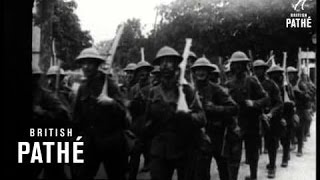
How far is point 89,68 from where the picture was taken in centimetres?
562

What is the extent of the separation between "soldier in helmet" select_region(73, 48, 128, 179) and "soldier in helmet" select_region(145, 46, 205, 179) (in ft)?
1.11

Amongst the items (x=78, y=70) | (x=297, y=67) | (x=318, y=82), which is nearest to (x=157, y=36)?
(x=78, y=70)

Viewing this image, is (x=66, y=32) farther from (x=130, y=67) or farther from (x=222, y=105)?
(x=222, y=105)

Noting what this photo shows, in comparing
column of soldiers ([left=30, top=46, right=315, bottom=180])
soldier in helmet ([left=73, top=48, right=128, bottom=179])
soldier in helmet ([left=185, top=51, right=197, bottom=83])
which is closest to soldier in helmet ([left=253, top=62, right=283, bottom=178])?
column of soldiers ([left=30, top=46, right=315, bottom=180])

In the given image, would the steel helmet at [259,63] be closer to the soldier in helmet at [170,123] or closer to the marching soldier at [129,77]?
the marching soldier at [129,77]

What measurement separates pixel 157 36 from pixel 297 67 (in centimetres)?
313

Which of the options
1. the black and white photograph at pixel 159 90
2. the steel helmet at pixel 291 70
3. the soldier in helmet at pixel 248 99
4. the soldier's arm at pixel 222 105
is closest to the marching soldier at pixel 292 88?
the steel helmet at pixel 291 70

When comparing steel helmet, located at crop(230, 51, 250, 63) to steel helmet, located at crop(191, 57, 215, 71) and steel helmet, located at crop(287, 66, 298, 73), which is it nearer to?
steel helmet, located at crop(191, 57, 215, 71)

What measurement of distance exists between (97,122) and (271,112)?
2.96m

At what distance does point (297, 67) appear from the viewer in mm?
8805

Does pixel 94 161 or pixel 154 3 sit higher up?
pixel 154 3

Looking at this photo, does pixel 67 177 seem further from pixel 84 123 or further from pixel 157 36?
pixel 157 36

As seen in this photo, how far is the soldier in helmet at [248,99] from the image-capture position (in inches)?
270

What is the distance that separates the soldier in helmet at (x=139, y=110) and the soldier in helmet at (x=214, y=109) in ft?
2.47
